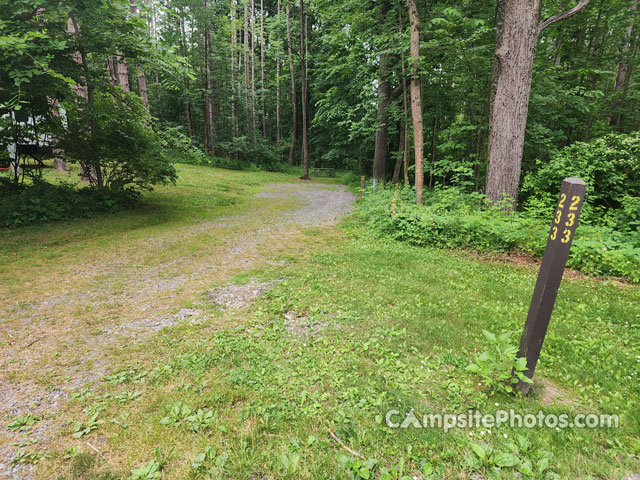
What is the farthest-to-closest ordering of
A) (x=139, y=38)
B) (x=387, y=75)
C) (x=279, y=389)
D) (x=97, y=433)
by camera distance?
(x=387, y=75) < (x=139, y=38) < (x=279, y=389) < (x=97, y=433)

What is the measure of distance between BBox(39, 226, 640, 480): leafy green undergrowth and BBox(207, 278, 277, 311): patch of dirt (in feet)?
0.64

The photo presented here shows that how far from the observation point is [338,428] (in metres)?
2.27

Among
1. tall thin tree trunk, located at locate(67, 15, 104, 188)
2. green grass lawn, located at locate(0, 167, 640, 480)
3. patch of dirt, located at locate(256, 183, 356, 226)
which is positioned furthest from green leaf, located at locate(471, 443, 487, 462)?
tall thin tree trunk, located at locate(67, 15, 104, 188)

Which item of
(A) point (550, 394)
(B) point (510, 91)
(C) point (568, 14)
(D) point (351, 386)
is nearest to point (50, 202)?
(D) point (351, 386)

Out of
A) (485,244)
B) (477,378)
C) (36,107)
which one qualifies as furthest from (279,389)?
(36,107)

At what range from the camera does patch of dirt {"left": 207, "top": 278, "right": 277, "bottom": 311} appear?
4336mm

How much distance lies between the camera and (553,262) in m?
2.28

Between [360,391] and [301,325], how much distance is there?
1.32m

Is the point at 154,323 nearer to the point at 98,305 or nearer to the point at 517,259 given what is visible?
A: the point at 98,305

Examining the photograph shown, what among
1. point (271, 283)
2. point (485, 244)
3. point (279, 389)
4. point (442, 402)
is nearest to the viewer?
point (442, 402)

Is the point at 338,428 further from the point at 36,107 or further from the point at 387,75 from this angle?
the point at 387,75

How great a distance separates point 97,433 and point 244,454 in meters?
1.17

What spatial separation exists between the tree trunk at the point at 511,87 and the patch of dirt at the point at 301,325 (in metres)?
5.42

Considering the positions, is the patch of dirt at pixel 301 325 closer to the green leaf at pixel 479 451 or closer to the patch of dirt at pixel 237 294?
the patch of dirt at pixel 237 294
